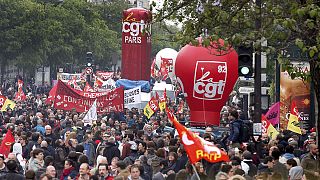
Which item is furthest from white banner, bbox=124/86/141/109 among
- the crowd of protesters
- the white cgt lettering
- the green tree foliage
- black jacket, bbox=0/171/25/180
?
the green tree foliage

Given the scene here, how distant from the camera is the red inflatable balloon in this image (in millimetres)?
31141

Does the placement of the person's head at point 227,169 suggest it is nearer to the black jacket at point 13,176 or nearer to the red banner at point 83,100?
the black jacket at point 13,176

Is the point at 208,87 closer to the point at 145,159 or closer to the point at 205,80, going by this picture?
the point at 205,80

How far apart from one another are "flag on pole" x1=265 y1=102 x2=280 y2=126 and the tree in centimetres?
999

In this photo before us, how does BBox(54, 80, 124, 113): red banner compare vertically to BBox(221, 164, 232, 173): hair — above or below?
above

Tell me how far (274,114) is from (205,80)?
10.9 ft

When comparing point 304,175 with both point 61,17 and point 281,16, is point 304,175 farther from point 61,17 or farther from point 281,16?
point 61,17

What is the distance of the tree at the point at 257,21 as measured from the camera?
48.3ft

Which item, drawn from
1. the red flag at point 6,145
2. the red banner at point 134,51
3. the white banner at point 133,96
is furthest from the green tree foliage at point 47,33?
the red flag at point 6,145

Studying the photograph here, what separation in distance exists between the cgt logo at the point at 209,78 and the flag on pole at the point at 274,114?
10.4 feet

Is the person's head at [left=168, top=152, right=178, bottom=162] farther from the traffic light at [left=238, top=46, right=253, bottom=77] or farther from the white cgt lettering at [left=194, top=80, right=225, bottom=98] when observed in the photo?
the white cgt lettering at [left=194, top=80, right=225, bottom=98]

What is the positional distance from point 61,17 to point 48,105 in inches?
1456

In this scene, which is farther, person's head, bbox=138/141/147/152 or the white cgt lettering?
the white cgt lettering

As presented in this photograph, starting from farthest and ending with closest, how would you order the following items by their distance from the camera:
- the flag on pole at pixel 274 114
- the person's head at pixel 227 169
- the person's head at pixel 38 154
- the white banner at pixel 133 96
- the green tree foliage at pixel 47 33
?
the green tree foliage at pixel 47 33, the white banner at pixel 133 96, the flag on pole at pixel 274 114, the person's head at pixel 38 154, the person's head at pixel 227 169
